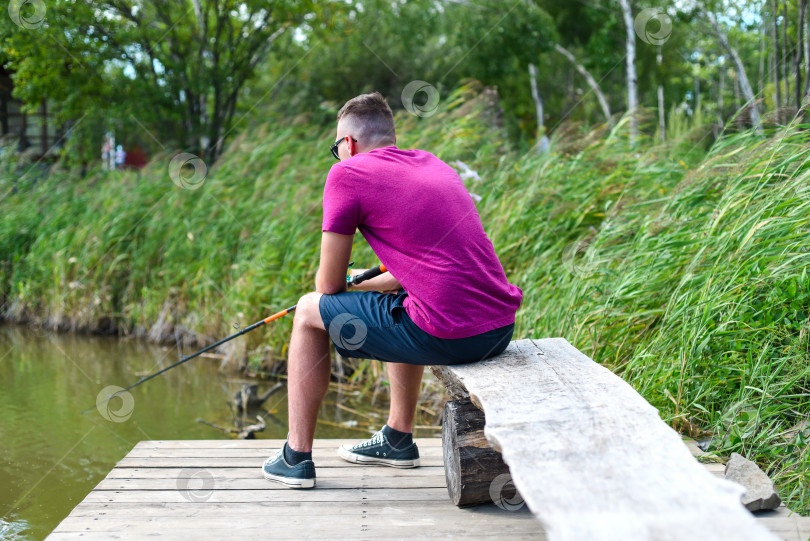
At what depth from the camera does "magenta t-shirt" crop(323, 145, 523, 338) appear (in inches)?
88.7

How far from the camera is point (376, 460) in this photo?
2.77 m

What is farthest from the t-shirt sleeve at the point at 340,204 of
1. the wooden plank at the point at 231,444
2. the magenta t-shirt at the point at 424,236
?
the wooden plank at the point at 231,444

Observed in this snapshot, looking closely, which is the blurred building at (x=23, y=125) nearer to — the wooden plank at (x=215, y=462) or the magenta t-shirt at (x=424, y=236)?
the wooden plank at (x=215, y=462)

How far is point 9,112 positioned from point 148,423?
1251 centimetres

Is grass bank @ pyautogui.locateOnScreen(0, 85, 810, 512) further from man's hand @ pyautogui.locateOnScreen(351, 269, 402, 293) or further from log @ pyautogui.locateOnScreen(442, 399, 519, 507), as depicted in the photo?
man's hand @ pyautogui.locateOnScreen(351, 269, 402, 293)

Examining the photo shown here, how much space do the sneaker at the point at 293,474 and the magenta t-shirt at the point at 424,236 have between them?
0.64 meters

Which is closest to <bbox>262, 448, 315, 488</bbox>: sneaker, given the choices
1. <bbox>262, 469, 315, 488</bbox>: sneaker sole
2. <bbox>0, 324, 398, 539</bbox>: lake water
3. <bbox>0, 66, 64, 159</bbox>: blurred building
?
<bbox>262, 469, 315, 488</bbox>: sneaker sole

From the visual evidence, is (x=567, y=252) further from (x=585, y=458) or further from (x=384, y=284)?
(x=585, y=458)

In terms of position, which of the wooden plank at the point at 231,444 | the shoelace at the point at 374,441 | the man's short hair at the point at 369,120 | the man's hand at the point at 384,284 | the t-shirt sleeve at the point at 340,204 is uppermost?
the man's short hair at the point at 369,120

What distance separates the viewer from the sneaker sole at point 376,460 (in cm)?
275

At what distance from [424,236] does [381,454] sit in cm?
93

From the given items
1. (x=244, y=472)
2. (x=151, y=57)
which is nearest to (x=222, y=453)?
(x=244, y=472)

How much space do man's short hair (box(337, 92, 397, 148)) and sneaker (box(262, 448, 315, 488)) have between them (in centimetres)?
108

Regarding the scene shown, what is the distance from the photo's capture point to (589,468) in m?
1.56
